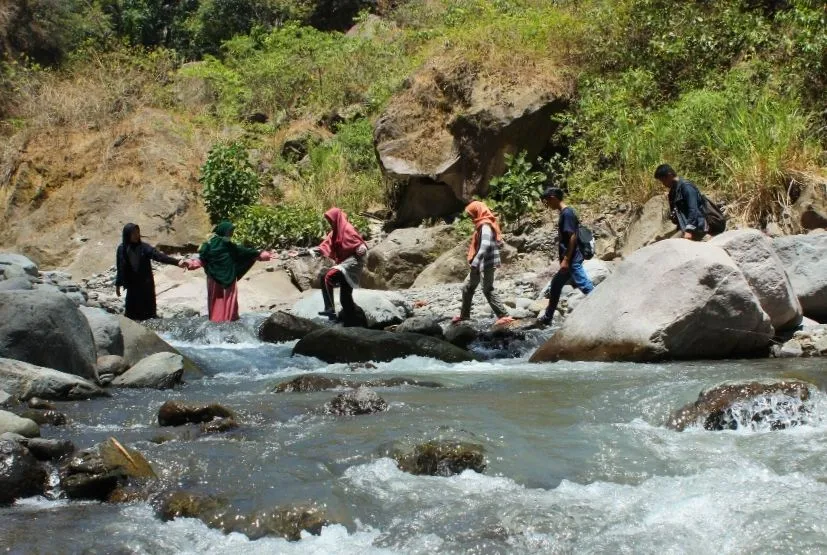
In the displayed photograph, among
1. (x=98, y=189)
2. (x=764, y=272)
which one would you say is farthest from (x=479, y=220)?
(x=98, y=189)

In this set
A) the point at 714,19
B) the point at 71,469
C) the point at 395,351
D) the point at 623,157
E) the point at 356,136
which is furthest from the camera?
the point at 356,136

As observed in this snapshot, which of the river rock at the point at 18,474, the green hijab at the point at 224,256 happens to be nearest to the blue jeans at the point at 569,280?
the green hijab at the point at 224,256

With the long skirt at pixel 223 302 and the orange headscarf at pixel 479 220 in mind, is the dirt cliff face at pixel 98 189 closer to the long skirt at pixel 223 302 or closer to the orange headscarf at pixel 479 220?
the long skirt at pixel 223 302

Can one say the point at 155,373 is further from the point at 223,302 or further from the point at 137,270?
the point at 223,302

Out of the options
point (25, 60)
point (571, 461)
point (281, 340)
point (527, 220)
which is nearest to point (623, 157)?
point (527, 220)

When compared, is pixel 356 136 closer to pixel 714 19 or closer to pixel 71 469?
pixel 714 19

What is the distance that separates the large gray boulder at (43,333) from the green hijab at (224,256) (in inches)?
157

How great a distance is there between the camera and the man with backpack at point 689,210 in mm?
10297

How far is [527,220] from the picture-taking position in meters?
16.3

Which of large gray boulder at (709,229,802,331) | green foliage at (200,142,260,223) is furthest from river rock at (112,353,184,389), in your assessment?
green foliage at (200,142,260,223)

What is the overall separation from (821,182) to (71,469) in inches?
401

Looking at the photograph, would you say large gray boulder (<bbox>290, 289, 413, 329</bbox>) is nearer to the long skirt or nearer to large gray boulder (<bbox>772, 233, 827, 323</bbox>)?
the long skirt

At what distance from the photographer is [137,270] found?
1229 cm

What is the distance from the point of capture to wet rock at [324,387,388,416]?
7088 mm
